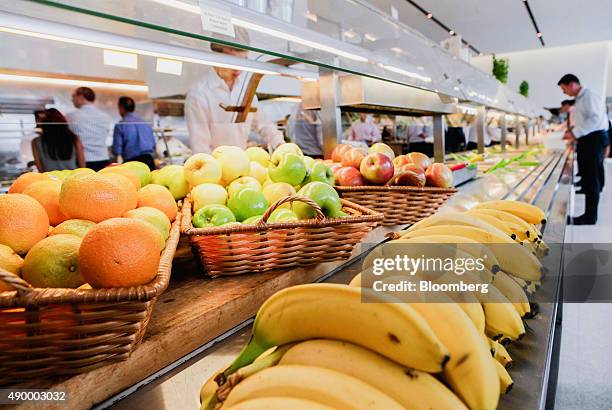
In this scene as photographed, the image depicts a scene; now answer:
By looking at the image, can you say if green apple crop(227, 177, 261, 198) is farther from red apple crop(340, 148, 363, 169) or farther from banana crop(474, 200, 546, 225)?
banana crop(474, 200, 546, 225)

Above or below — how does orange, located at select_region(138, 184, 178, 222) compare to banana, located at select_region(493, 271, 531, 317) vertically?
above

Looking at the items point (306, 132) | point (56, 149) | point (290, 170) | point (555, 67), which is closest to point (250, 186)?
point (290, 170)

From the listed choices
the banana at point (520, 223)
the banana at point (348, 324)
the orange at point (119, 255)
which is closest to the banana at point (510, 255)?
the banana at point (520, 223)

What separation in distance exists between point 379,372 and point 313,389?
8 centimetres

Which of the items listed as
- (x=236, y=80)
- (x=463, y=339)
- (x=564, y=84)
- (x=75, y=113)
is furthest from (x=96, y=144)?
(x=564, y=84)

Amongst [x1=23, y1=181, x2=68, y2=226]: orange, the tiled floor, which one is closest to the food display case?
[x1=23, y1=181, x2=68, y2=226]: orange

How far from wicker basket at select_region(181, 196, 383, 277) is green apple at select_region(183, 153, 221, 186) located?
10.8 inches

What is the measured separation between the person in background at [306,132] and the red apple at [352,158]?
129 inches

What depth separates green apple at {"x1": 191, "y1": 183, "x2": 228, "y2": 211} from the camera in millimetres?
1318

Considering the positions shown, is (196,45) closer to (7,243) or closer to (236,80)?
(7,243)

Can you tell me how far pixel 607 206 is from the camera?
6.67m

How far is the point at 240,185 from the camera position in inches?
55.7

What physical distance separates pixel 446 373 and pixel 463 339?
5 centimetres

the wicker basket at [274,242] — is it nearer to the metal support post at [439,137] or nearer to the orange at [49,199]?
the orange at [49,199]
